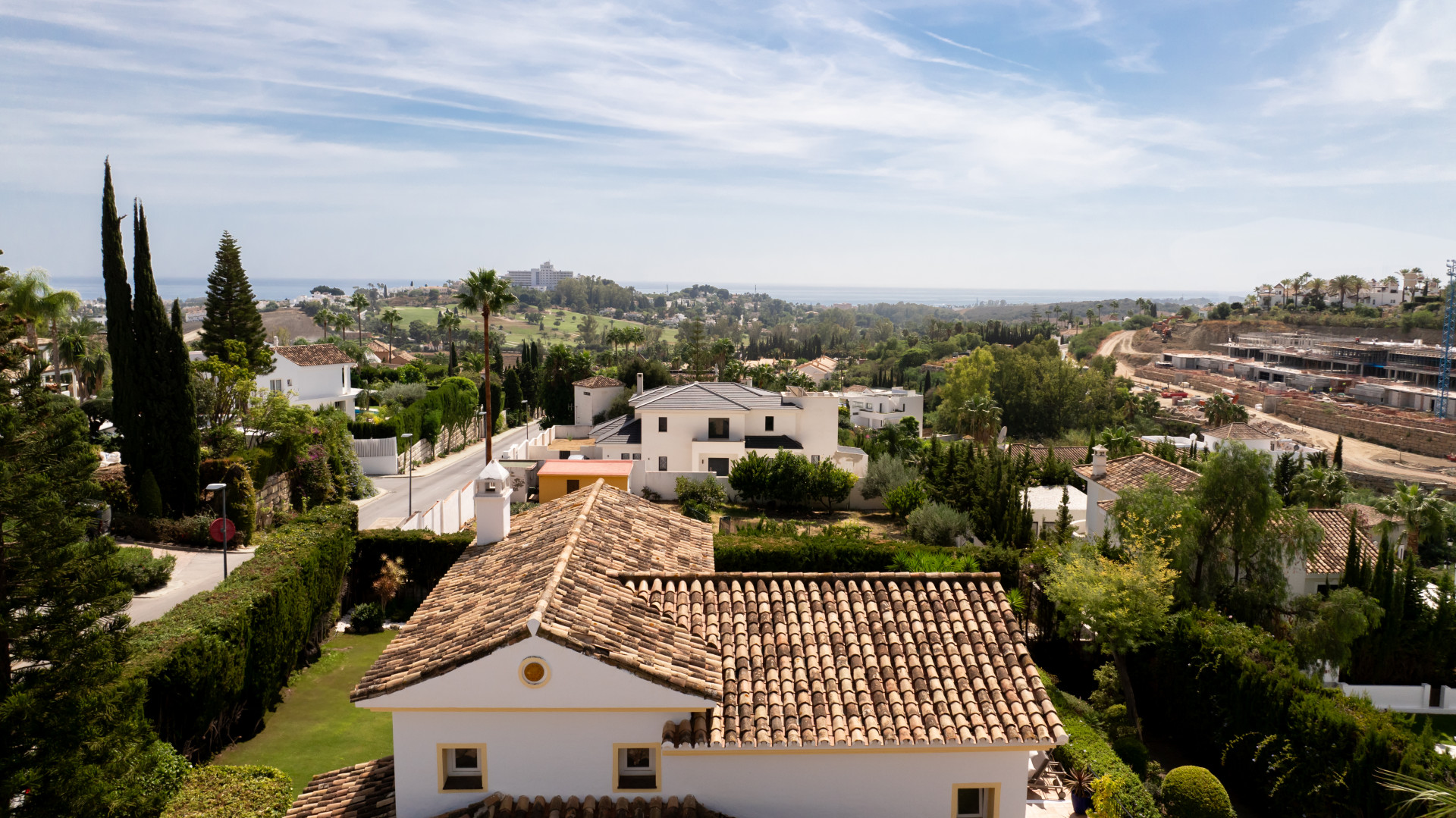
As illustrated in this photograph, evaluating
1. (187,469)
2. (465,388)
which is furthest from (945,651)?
(465,388)

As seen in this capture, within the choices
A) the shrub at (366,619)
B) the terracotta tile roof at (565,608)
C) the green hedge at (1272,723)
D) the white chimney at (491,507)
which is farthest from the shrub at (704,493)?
the terracotta tile roof at (565,608)

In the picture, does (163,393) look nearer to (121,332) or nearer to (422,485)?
(121,332)

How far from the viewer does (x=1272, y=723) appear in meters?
17.0

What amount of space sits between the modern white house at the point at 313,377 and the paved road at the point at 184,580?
973 inches

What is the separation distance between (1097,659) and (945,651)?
1355cm

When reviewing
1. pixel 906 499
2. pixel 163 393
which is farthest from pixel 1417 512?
pixel 163 393

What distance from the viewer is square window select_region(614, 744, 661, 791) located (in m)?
11.3

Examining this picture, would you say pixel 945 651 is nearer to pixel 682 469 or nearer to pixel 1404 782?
pixel 1404 782

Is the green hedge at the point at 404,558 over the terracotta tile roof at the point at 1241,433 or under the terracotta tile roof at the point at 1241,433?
over

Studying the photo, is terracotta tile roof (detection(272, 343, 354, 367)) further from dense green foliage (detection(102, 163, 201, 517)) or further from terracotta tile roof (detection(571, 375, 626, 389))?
dense green foliage (detection(102, 163, 201, 517))

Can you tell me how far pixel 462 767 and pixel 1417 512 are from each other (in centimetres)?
4001

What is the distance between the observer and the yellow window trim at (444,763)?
36.6ft

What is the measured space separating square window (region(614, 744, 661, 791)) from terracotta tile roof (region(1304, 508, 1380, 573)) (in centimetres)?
2541

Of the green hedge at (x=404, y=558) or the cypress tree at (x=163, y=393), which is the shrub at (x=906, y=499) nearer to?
the green hedge at (x=404, y=558)
